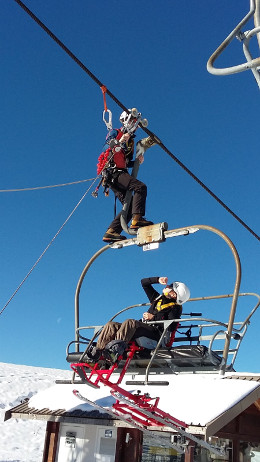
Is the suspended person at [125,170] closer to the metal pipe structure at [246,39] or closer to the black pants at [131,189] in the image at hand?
the black pants at [131,189]

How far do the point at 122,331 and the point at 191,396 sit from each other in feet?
5.29

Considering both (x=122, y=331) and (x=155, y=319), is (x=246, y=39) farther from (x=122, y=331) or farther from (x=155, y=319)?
(x=155, y=319)

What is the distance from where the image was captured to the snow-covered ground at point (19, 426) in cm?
2764

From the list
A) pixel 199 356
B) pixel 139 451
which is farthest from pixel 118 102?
pixel 139 451

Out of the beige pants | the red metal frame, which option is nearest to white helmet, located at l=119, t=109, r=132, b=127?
the beige pants

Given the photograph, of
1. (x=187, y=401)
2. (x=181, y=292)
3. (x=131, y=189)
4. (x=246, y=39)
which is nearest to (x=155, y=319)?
(x=181, y=292)

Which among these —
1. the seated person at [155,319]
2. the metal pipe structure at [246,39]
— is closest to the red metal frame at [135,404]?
the seated person at [155,319]

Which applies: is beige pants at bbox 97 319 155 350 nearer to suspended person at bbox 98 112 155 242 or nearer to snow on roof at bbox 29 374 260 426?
snow on roof at bbox 29 374 260 426

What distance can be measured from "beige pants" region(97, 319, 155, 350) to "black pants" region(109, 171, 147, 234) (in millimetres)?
2077

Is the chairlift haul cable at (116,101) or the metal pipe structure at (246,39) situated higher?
the chairlift haul cable at (116,101)

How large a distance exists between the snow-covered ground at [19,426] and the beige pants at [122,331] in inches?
789

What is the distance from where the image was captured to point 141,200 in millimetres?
9352

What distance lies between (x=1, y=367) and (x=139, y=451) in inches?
1770

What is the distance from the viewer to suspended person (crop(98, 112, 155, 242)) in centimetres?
941
